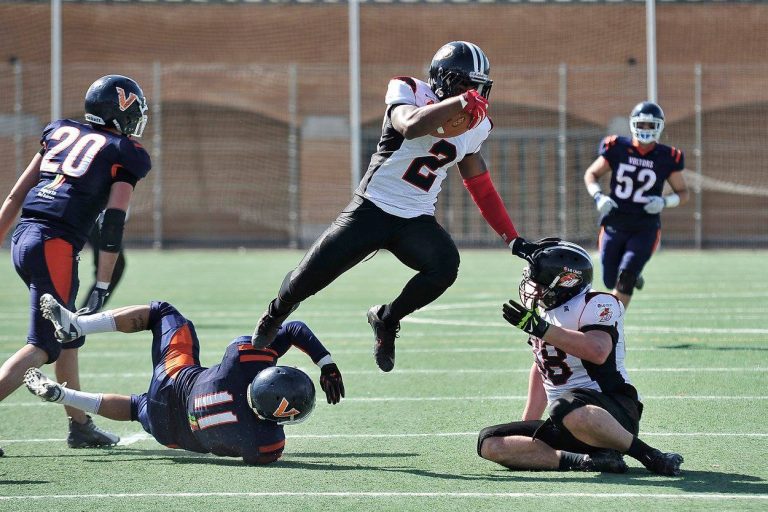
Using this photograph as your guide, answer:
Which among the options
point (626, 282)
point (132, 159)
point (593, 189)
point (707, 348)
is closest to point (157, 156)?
point (593, 189)

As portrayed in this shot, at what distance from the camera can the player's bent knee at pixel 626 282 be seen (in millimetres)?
10938

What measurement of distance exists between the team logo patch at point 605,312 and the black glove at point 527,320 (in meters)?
0.38

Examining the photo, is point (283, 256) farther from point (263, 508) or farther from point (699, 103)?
point (263, 508)

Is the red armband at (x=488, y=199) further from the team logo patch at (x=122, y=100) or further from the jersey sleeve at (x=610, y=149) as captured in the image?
the jersey sleeve at (x=610, y=149)

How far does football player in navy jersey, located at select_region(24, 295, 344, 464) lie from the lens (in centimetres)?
578

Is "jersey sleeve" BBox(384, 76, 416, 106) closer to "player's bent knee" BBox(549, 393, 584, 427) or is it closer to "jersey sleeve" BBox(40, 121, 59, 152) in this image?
"player's bent knee" BBox(549, 393, 584, 427)

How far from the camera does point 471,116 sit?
19.3 feet

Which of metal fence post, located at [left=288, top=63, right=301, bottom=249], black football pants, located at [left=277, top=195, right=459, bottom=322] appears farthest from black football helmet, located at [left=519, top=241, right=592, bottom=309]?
metal fence post, located at [left=288, top=63, right=301, bottom=249]

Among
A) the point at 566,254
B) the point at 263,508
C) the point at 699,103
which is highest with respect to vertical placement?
the point at 699,103

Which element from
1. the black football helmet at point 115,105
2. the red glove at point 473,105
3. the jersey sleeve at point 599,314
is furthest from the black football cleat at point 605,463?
the black football helmet at point 115,105

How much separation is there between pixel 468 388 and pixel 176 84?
71.7 feet

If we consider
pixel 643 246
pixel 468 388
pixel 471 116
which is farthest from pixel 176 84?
pixel 471 116

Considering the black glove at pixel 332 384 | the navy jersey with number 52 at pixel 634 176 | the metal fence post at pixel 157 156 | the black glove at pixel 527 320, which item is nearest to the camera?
the black glove at pixel 527 320

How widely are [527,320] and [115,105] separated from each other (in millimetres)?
2838
